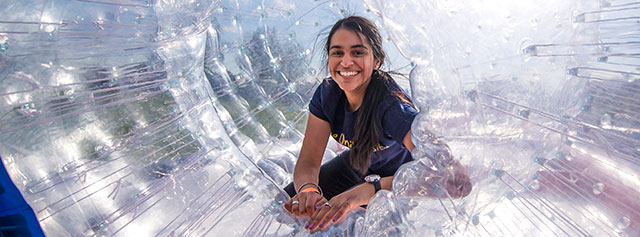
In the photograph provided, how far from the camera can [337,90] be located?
4.16 feet

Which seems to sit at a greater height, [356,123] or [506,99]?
[356,123]

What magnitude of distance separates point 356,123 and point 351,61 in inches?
6.7

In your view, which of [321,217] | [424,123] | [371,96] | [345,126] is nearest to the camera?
[424,123]

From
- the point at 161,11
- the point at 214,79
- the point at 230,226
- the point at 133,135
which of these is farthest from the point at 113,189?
the point at 214,79

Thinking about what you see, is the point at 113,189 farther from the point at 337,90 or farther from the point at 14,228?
the point at 337,90

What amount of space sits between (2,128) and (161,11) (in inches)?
18.0

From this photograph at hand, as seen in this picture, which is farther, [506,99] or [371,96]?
[371,96]

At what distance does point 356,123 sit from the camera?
1.15 m

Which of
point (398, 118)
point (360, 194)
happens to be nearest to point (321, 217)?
point (360, 194)

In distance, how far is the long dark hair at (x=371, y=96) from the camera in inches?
43.1

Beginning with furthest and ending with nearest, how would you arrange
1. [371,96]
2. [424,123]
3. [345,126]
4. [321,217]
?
[345,126]
[371,96]
[321,217]
[424,123]

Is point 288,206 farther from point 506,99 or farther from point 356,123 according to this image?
point 506,99

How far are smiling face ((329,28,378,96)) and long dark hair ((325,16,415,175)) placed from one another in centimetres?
2

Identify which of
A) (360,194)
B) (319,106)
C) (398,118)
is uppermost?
(319,106)
